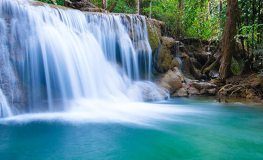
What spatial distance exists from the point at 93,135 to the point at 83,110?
7.63ft

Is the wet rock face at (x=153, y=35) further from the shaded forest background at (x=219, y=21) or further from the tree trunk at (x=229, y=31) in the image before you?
the tree trunk at (x=229, y=31)

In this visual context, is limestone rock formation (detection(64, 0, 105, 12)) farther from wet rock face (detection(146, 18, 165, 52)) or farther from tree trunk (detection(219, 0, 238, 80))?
tree trunk (detection(219, 0, 238, 80))

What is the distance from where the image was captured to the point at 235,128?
4.32 m

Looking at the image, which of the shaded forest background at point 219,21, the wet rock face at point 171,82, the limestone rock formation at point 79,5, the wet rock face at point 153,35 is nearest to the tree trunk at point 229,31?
the shaded forest background at point 219,21

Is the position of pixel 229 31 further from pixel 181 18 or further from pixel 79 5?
pixel 79 5

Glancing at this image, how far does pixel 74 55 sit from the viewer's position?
7.18 m

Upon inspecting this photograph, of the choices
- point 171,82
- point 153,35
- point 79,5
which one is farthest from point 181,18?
point 79,5

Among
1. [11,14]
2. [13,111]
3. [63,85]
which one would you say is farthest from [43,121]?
[11,14]

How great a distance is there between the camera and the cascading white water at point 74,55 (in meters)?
5.94

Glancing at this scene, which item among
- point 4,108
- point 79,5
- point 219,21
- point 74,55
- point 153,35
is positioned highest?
point 79,5

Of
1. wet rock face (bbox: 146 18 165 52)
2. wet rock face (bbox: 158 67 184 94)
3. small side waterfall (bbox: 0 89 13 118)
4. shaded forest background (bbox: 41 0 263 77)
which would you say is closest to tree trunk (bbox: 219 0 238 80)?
shaded forest background (bbox: 41 0 263 77)

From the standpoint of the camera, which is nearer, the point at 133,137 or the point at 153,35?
the point at 133,137

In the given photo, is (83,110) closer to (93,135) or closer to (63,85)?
(63,85)

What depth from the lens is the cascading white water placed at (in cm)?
594
